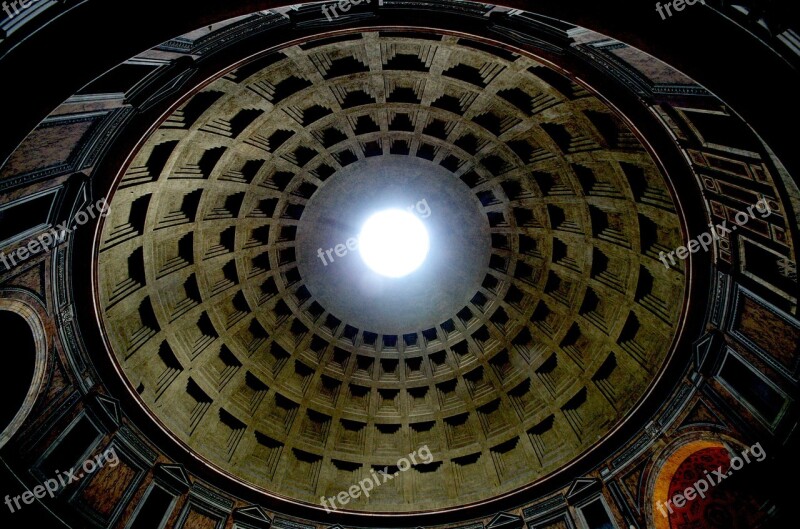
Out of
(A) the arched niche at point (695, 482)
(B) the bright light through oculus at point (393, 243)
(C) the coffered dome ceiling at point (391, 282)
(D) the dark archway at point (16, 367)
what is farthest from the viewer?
(B) the bright light through oculus at point (393, 243)

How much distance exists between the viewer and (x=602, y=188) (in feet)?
68.7

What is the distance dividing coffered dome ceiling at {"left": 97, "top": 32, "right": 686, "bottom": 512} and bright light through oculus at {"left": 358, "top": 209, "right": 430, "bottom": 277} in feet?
3.04

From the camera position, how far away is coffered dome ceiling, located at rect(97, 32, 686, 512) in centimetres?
1878

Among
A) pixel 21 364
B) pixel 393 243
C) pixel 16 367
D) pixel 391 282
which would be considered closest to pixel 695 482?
pixel 391 282

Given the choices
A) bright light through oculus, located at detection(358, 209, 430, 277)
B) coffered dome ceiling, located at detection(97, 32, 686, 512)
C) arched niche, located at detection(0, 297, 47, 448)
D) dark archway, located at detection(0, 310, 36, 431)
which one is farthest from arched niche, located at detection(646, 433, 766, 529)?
dark archway, located at detection(0, 310, 36, 431)

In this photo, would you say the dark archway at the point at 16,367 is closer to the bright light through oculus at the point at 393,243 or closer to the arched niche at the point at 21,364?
the arched niche at the point at 21,364

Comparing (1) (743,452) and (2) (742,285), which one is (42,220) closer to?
(2) (742,285)

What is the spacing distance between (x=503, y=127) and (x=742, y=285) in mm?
11330

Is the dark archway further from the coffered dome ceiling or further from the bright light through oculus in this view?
the bright light through oculus

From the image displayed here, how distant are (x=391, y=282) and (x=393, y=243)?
2609 millimetres

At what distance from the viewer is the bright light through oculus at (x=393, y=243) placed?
93.6ft

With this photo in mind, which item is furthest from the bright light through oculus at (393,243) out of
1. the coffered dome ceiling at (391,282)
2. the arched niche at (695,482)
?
the arched niche at (695,482)

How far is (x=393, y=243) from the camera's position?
29922 mm

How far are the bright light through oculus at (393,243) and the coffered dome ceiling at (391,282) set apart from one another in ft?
3.04
